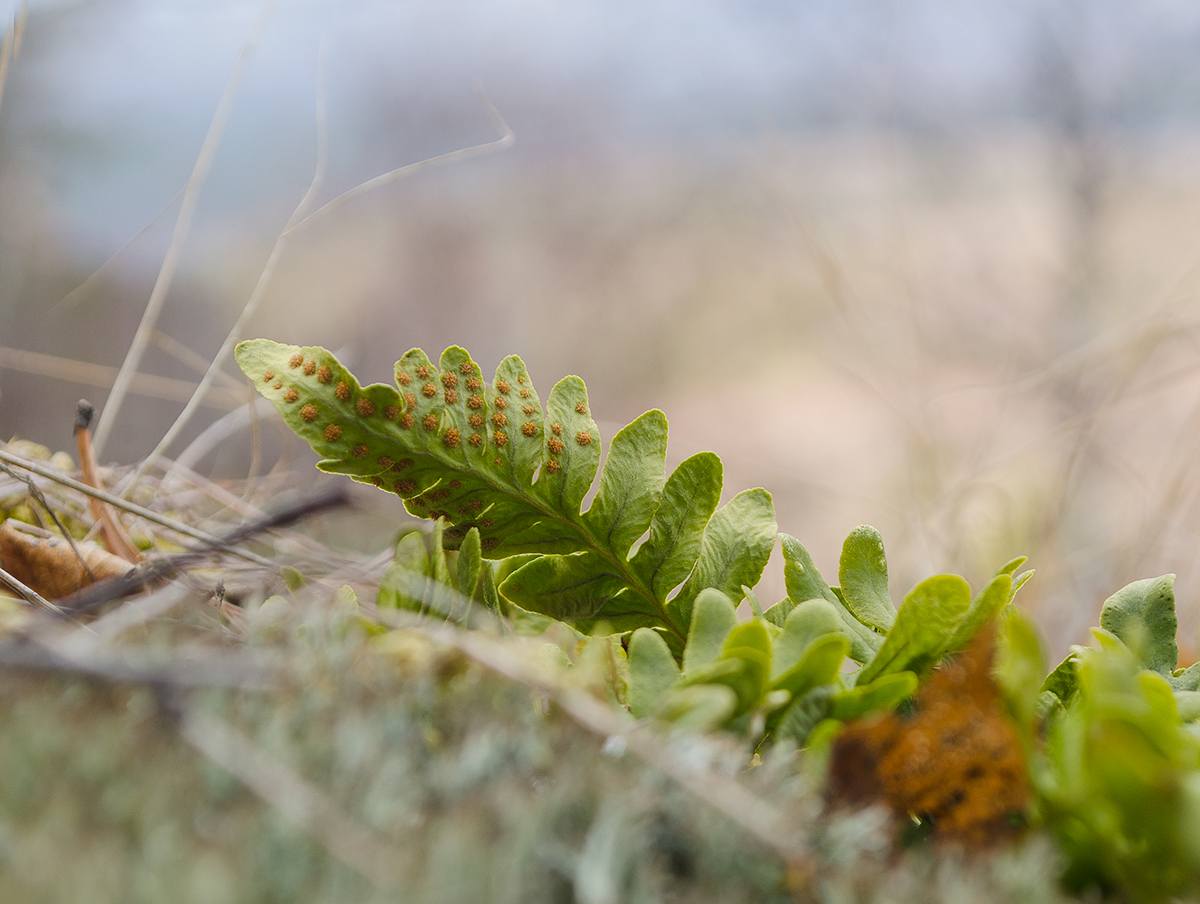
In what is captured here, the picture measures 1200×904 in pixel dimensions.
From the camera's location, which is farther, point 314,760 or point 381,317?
point 381,317

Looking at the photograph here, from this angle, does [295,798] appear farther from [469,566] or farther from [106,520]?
[106,520]

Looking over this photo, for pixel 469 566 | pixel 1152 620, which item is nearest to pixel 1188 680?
pixel 1152 620

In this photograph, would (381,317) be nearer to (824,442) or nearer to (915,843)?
(824,442)

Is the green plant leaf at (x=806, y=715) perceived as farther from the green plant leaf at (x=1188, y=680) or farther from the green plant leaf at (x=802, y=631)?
the green plant leaf at (x=1188, y=680)

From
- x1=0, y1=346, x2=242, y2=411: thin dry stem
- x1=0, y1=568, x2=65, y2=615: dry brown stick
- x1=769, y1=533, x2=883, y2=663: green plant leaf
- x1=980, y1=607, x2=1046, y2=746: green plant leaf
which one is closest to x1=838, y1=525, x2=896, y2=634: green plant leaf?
x1=769, y1=533, x2=883, y2=663: green plant leaf

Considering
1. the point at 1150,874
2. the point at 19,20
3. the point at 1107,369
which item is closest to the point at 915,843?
the point at 1150,874

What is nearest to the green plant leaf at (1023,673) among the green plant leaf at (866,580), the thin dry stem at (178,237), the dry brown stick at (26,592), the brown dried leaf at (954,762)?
the brown dried leaf at (954,762)
